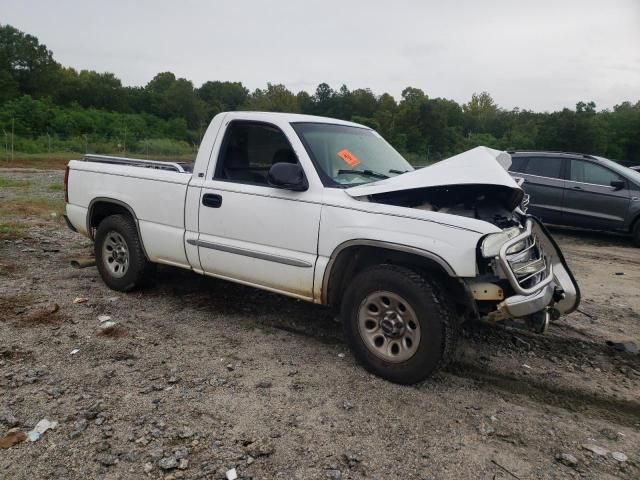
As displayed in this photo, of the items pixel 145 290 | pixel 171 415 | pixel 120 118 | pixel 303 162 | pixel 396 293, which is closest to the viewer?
pixel 171 415

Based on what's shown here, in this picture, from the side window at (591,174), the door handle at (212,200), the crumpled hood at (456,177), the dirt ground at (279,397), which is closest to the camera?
the dirt ground at (279,397)

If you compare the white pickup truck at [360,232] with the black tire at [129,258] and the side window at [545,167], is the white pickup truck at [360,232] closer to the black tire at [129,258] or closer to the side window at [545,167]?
the black tire at [129,258]

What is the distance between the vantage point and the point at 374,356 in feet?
11.9

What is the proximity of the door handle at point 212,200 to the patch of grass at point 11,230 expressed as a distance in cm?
471

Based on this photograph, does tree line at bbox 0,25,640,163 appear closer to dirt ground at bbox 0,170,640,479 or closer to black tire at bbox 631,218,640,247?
black tire at bbox 631,218,640,247

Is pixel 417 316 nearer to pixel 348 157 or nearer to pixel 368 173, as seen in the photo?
pixel 368 173

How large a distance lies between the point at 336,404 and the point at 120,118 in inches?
2510

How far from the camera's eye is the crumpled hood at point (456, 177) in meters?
3.49

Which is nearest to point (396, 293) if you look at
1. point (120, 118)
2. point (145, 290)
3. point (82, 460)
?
point (82, 460)

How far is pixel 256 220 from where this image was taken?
4152 mm

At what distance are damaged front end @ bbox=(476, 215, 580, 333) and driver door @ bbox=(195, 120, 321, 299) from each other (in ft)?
4.11

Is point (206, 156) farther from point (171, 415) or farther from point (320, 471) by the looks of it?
point (320, 471)

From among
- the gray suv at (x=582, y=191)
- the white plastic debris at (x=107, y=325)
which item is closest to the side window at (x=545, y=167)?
the gray suv at (x=582, y=191)

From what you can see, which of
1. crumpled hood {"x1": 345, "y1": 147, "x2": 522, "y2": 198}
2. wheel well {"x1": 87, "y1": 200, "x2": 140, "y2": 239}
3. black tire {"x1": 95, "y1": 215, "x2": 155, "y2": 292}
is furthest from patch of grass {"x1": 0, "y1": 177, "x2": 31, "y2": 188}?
crumpled hood {"x1": 345, "y1": 147, "x2": 522, "y2": 198}
